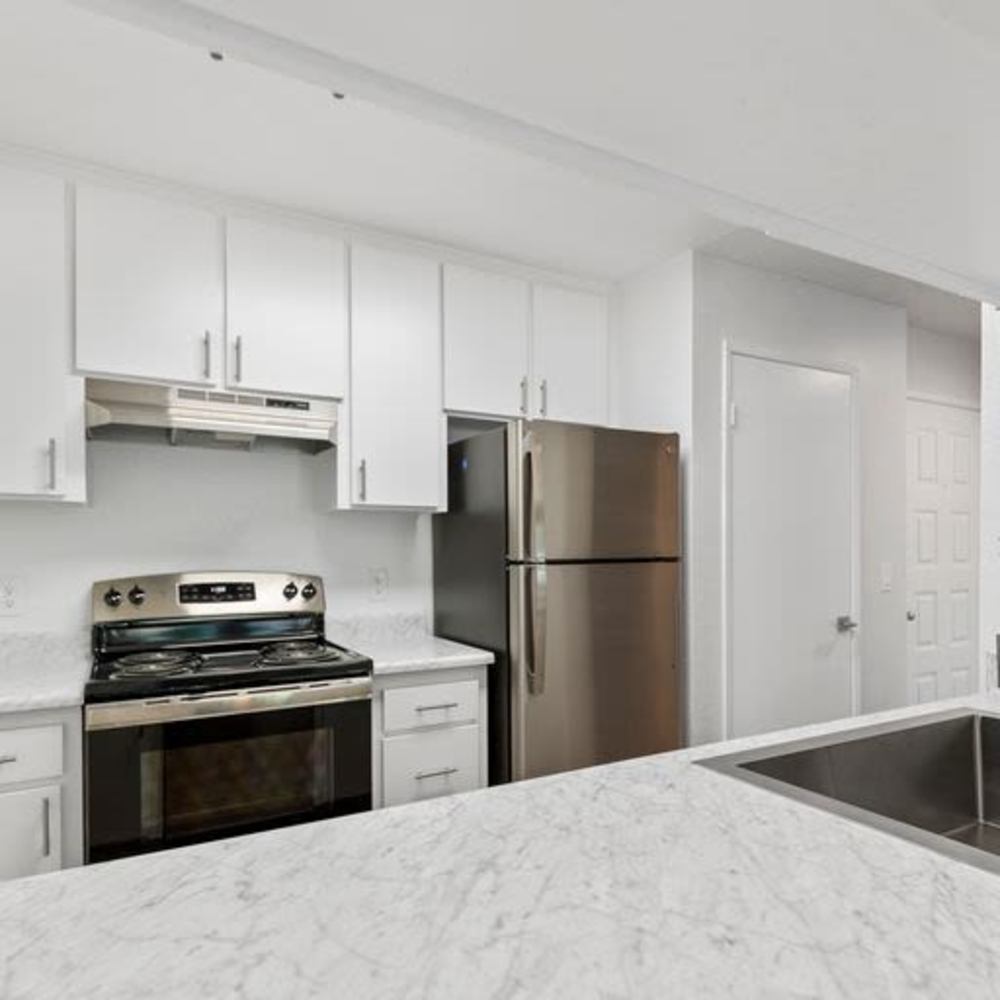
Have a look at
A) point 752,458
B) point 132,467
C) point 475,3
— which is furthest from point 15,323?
point 752,458

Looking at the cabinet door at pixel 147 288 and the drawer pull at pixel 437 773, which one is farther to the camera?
the drawer pull at pixel 437 773

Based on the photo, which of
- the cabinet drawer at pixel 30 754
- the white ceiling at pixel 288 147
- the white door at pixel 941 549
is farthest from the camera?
the white door at pixel 941 549

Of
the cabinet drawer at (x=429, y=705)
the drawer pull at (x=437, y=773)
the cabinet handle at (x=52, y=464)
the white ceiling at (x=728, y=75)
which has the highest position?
the white ceiling at (x=728, y=75)

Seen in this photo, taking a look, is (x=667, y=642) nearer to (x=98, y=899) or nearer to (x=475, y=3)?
(x=98, y=899)

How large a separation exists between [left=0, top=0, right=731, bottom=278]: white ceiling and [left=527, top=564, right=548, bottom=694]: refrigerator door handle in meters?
1.24

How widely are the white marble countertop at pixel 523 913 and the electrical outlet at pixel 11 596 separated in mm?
1945

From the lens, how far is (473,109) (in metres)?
0.68

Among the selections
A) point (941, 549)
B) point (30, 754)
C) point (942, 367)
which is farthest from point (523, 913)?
point (942, 367)

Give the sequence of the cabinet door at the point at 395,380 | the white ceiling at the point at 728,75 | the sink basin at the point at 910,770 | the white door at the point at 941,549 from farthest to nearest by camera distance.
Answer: the white door at the point at 941,549, the cabinet door at the point at 395,380, the sink basin at the point at 910,770, the white ceiling at the point at 728,75

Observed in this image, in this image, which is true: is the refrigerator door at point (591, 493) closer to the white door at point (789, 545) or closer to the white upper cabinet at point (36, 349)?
the white door at point (789, 545)

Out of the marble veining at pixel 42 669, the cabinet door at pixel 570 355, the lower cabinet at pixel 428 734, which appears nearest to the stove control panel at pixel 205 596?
the marble veining at pixel 42 669

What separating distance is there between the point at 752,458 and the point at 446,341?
52.0 inches

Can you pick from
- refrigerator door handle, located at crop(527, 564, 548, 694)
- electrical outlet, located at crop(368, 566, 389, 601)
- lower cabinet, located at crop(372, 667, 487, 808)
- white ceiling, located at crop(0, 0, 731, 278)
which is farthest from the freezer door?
white ceiling, located at crop(0, 0, 731, 278)

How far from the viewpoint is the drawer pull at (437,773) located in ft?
7.98
